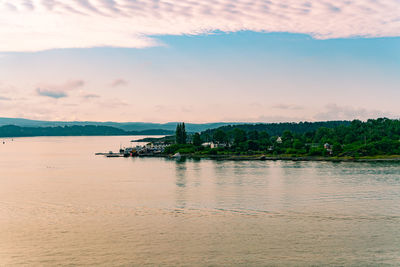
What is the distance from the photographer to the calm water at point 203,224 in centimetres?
1716

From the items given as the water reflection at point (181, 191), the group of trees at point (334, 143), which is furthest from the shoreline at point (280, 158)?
the water reflection at point (181, 191)

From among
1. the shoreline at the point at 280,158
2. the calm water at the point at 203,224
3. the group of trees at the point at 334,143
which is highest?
the group of trees at the point at 334,143

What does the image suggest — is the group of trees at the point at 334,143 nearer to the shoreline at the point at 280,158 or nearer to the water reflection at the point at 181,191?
the shoreline at the point at 280,158

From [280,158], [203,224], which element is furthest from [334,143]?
[203,224]

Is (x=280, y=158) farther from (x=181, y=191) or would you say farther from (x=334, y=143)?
(x=181, y=191)

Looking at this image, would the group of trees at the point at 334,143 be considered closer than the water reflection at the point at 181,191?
No

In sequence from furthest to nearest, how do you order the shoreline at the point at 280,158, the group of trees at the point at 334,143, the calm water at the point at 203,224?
the group of trees at the point at 334,143
the shoreline at the point at 280,158
the calm water at the point at 203,224

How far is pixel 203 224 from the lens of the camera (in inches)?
877

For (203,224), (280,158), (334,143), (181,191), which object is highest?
(334,143)

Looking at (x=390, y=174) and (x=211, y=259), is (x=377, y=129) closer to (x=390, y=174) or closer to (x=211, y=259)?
(x=390, y=174)

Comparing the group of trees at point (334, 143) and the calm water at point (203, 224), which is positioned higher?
the group of trees at point (334, 143)

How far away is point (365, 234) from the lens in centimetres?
1991

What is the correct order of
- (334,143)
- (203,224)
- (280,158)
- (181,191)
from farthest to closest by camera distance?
(334,143), (280,158), (181,191), (203,224)

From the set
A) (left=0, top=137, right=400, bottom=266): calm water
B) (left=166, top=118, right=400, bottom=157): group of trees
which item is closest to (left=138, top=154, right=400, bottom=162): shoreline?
(left=166, top=118, right=400, bottom=157): group of trees
